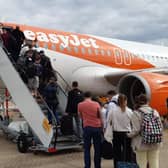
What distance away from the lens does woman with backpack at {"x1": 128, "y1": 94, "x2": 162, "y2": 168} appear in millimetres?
5270

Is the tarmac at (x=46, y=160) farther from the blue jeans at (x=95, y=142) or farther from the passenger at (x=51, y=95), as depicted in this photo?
the passenger at (x=51, y=95)

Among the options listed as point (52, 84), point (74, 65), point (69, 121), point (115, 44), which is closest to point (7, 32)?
point (52, 84)

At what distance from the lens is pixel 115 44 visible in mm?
→ 14945

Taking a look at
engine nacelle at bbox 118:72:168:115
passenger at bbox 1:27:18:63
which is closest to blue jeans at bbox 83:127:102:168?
passenger at bbox 1:27:18:63

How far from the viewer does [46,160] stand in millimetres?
7504

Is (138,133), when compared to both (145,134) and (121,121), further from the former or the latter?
(121,121)

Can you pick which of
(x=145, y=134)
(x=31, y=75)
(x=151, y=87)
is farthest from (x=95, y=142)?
(x=151, y=87)

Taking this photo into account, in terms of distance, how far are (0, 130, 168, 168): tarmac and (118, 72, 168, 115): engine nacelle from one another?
2308 mm

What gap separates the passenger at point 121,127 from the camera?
6039 mm

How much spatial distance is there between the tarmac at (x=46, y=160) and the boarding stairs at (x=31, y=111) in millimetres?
194

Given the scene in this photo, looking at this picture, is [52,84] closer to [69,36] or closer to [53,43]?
[53,43]

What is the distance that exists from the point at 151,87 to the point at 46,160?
4.73 m

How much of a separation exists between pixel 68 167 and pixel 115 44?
8847 mm

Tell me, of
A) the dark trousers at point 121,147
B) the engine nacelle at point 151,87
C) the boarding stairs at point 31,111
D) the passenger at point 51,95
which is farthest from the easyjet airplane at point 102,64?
the dark trousers at point 121,147
